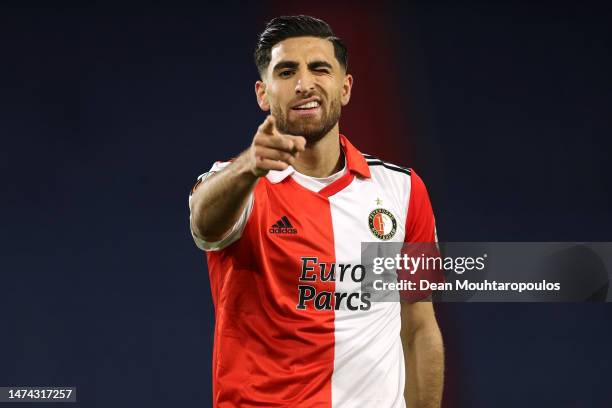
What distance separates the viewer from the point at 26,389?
244 centimetres

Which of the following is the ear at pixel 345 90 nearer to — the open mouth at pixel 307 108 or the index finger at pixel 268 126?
the open mouth at pixel 307 108

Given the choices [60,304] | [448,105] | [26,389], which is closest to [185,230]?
[60,304]

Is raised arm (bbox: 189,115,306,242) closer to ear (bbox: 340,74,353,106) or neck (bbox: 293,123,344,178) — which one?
neck (bbox: 293,123,344,178)

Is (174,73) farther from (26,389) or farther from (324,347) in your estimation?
(324,347)

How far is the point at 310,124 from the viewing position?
4.48 ft

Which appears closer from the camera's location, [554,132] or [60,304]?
[60,304]

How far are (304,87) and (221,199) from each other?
0.31m

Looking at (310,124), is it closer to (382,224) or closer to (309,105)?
(309,105)

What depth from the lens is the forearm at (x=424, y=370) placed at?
5.04 ft

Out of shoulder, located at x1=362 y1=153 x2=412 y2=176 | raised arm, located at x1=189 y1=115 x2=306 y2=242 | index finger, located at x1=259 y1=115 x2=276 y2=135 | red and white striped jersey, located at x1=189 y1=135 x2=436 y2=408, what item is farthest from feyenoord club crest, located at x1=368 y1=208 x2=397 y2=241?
index finger, located at x1=259 y1=115 x2=276 y2=135

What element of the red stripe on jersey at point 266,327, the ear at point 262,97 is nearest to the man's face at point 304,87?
the ear at point 262,97

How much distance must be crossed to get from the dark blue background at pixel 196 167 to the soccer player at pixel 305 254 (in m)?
1.11

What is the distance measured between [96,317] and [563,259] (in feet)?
4.93

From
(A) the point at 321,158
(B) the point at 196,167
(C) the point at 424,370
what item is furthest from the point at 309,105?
(B) the point at 196,167
